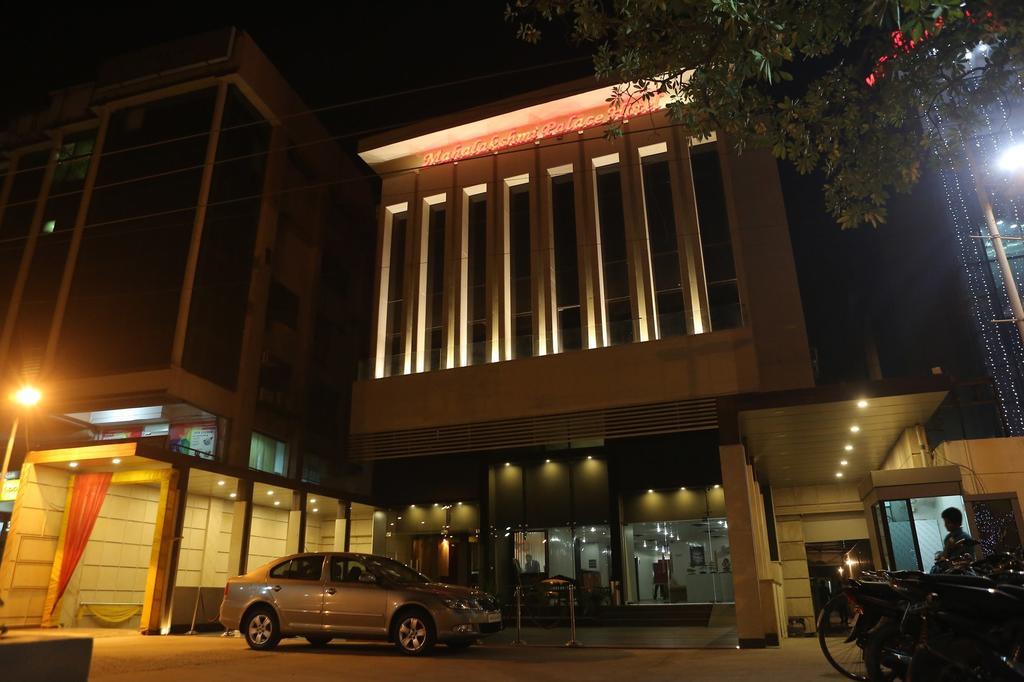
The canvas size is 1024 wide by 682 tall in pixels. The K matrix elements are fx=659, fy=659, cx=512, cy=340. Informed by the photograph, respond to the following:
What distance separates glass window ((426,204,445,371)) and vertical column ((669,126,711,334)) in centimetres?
699

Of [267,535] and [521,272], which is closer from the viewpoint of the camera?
[521,272]

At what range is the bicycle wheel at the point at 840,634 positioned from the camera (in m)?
6.58

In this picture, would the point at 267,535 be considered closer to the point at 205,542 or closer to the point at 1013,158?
the point at 205,542

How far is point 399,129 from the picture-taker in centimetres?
2131

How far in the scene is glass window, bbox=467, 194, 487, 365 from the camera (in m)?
18.4

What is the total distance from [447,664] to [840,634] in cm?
481

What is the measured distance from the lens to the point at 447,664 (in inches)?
338

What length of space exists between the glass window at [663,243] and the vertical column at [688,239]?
0.18 m

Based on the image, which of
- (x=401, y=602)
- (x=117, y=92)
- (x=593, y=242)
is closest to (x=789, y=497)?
(x=593, y=242)

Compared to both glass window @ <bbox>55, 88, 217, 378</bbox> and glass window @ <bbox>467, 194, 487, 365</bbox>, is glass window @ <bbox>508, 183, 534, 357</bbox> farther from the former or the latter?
glass window @ <bbox>55, 88, 217, 378</bbox>

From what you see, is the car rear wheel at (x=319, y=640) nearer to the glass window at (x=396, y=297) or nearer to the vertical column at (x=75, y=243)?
the glass window at (x=396, y=297)

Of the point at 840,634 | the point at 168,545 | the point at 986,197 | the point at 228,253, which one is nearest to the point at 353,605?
the point at 840,634

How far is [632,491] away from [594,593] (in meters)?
3.23

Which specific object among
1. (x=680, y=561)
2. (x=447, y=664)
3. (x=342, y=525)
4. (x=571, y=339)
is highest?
(x=571, y=339)
